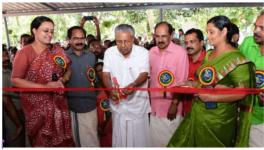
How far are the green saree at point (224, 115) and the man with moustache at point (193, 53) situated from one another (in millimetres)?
500

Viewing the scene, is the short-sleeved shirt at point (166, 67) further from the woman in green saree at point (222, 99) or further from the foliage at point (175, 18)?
the foliage at point (175, 18)

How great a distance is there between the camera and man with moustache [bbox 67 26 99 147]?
324cm

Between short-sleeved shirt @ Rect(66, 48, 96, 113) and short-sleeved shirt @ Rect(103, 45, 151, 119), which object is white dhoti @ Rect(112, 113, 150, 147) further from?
short-sleeved shirt @ Rect(66, 48, 96, 113)

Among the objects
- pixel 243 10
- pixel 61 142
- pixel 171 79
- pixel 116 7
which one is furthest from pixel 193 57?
pixel 243 10

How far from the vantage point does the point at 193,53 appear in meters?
3.20

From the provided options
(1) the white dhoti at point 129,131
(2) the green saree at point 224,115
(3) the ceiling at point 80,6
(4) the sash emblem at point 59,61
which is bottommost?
(1) the white dhoti at point 129,131

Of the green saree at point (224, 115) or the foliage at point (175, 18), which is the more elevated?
the foliage at point (175, 18)

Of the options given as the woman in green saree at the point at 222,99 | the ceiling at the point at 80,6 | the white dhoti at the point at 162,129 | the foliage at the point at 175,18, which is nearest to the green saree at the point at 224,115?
the woman in green saree at the point at 222,99

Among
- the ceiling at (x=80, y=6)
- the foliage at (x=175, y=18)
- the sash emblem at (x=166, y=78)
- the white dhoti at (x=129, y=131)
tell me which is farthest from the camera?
the foliage at (x=175, y=18)

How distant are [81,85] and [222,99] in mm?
1544

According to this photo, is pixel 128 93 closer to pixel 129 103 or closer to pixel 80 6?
pixel 129 103

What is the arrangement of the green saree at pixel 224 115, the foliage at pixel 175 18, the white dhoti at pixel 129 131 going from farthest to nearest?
the foliage at pixel 175 18, the white dhoti at pixel 129 131, the green saree at pixel 224 115

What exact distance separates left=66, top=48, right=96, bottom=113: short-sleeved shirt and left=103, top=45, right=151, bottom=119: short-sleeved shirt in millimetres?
292

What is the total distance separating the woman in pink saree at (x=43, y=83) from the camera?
2.65m
